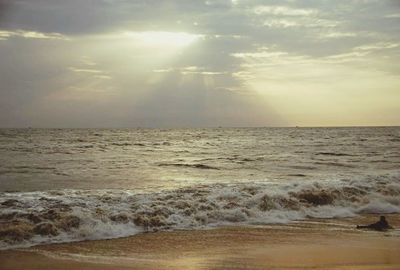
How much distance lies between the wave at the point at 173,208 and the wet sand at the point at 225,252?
0.67 m

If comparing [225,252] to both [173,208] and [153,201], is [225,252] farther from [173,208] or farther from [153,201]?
[153,201]

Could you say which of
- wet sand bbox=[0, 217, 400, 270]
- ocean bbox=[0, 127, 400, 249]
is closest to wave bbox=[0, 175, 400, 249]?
ocean bbox=[0, 127, 400, 249]

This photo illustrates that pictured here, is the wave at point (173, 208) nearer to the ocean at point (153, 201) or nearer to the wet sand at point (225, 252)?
the ocean at point (153, 201)

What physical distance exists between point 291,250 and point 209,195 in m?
4.73

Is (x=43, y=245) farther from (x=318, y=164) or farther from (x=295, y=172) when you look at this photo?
(x=318, y=164)

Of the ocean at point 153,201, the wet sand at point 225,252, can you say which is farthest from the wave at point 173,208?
the wet sand at point 225,252

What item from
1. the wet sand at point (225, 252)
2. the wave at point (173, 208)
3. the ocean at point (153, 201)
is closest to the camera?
the wet sand at point (225, 252)

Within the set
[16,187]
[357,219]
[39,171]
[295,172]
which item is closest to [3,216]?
[16,187]

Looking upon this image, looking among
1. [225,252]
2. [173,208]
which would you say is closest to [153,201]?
[173,208]

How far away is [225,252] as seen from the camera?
25.3ft

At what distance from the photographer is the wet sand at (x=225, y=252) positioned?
6.99 metres

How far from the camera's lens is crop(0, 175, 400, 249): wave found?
9.07 metres

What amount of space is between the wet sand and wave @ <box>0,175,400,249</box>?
670 millimetres

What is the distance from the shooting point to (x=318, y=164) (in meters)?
24.6
